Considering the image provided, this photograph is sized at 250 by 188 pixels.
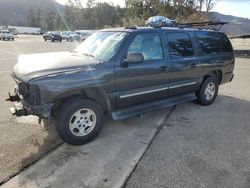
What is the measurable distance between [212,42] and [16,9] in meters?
178

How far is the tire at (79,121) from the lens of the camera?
409 centimetres

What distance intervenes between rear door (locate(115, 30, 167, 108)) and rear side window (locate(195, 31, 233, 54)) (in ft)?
4.93

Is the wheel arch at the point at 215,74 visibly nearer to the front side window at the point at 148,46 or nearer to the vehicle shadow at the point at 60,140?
the vehicle shadow at the point at 60,140

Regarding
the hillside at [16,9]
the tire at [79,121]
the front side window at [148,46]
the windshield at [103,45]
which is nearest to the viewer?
the tire at [79,121]

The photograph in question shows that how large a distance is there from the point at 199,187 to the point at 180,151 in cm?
93

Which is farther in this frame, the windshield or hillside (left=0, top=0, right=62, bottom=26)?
hillside (left=0, top=0, right=62, bottom=26)

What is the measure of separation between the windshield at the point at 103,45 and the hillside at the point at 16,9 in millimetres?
144383

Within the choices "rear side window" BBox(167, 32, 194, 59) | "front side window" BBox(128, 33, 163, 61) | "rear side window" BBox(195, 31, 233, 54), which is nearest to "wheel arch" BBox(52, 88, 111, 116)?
"front side window" BBox(128, 33, 163, 61)

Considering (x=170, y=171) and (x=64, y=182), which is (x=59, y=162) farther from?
(x=170, y=171)

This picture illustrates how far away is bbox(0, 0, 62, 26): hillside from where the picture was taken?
145 meters

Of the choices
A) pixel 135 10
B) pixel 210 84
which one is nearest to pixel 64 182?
pixel 210 84

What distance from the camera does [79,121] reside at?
428 centimetres

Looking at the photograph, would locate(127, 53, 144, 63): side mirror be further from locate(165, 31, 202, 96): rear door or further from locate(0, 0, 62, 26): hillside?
locate(0, 0, 62, 26): hillside

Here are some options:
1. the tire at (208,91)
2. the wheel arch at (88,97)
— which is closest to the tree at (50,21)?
the tire at (208,91)
